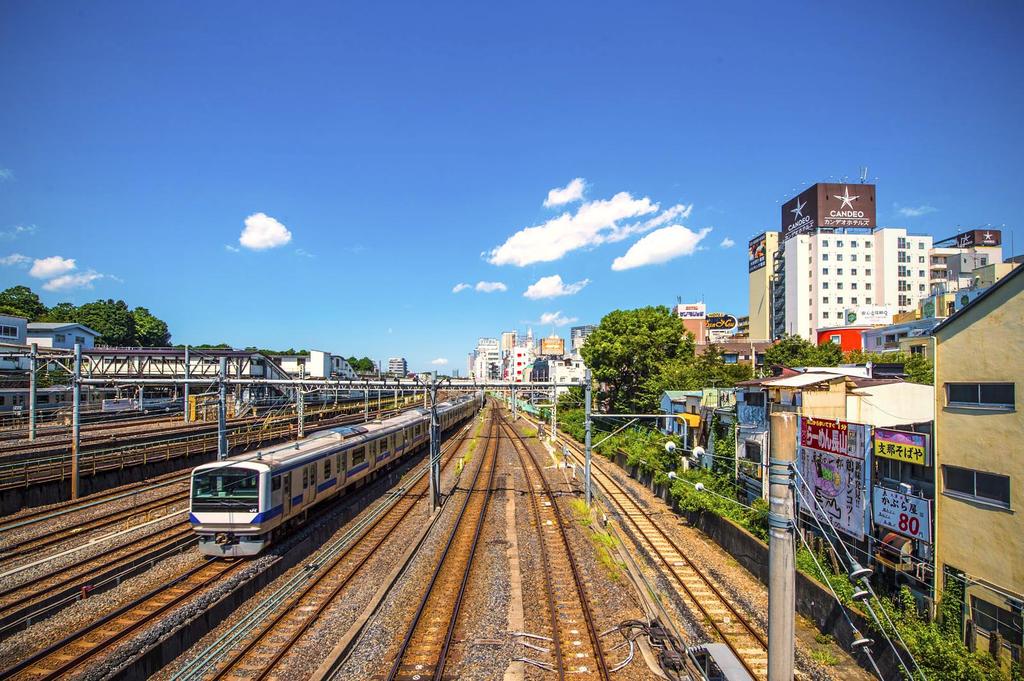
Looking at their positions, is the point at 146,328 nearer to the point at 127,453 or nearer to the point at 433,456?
the point at 127,453

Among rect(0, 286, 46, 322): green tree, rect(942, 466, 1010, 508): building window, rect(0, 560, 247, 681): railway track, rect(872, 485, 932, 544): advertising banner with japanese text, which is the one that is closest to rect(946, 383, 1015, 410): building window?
rect(942, 466, 1010, 508): building window

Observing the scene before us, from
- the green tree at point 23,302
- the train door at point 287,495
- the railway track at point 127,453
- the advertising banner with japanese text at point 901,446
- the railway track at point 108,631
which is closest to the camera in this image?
the railway track at point 108,631

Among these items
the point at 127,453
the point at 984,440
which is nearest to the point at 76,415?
the point at 127,453

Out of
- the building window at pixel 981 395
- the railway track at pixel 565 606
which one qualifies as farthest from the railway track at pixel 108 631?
the building window at pixel 981 395

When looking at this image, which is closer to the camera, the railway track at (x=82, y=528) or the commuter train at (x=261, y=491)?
the commuter train at (x=261, y=491)

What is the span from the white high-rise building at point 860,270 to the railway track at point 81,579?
71093 mm

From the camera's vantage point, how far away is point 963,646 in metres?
8.64

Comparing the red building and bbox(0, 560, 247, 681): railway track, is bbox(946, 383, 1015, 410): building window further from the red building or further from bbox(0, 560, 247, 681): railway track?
the red building

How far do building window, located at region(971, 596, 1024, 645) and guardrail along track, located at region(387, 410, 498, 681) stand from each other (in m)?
8.98

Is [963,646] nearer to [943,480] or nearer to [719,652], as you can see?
[943,480]

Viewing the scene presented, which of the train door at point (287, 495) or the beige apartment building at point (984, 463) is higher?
the beige apartment building at point (984, 463)

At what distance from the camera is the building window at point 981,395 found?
29.8ft

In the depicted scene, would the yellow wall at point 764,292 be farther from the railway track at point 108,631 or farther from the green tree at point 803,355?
the railway track at point 108,631

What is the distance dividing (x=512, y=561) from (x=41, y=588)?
10.7 meters
